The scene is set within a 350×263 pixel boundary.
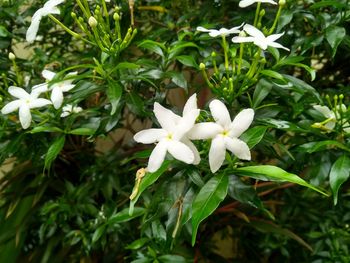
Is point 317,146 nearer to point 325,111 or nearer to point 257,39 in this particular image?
point 325,111

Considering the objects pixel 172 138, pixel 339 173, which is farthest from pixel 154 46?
pixel 339 173

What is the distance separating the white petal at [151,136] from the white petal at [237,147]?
0.09 metres

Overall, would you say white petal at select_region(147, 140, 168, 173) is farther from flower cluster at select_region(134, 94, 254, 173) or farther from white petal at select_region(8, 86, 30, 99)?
white petal at select_region(8, 86, 30, 99)

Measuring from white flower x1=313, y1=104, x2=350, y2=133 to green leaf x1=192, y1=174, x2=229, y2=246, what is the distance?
0.28 m

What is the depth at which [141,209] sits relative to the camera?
0.84m

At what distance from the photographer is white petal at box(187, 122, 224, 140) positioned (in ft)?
1.86

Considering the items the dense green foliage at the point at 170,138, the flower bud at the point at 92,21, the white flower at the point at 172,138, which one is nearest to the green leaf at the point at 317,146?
the dense green foliage at the point at 170,138

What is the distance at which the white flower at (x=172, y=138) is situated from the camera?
551 millimetres

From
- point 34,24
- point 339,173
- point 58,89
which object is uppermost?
point 34,24

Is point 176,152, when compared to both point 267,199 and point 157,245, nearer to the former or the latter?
point 157,245

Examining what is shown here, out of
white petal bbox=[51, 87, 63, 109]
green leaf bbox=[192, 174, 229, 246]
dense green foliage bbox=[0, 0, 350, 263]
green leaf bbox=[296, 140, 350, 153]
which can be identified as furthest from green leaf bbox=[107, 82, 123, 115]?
green leaf bbox=[296, 140, 350, 153]

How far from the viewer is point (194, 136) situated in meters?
0.57

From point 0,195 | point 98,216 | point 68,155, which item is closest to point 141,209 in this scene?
point 98,216

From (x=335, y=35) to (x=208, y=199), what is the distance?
0.45 metres
